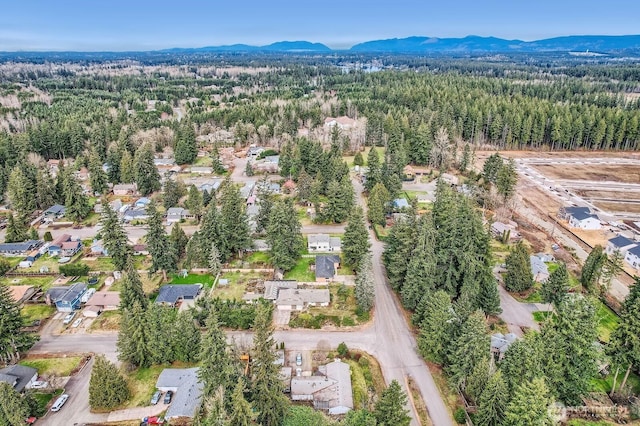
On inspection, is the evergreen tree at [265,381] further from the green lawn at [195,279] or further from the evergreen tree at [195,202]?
the evergreen tree at [195,202]

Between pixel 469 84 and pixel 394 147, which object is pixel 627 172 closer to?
pixel 394 147

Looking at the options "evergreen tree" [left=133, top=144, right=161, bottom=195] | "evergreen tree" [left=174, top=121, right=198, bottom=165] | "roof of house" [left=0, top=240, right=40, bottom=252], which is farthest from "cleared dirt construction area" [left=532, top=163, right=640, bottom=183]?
"roof of house" [left=0, top=240, right=40, bottom=252]

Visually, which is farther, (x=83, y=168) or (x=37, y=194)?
(x=83, y=168)

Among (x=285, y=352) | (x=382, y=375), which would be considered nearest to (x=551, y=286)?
(x=382, y=375)

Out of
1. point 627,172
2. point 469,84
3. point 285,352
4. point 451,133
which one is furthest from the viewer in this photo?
point 469,84

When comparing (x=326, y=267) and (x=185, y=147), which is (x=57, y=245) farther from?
(x=185, y=147)

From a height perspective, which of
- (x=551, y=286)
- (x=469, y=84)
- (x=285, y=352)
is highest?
(x=469, y=84)

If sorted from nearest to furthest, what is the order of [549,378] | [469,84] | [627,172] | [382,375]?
[549,378] < [382,375] < [627,172] < [469,84]

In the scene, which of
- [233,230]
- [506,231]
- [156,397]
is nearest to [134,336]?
[156,397]
